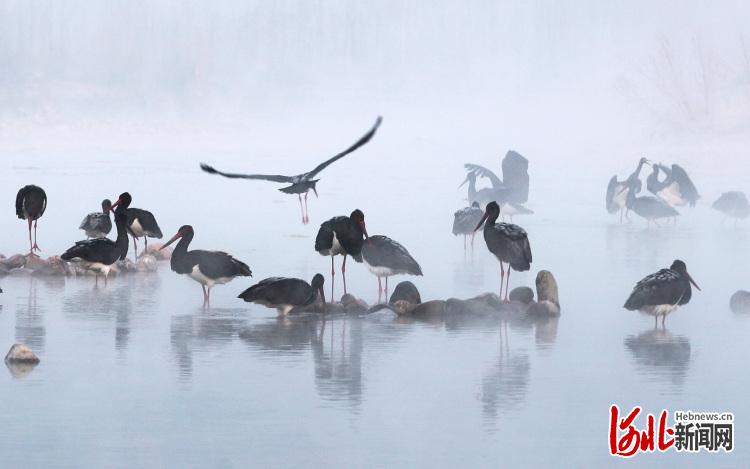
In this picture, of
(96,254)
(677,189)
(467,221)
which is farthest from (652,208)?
(96,254)

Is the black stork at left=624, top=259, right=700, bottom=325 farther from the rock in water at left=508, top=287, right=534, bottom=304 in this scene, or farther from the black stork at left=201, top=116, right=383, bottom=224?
the black stork at left=201, top=116, right=383, bottom=224

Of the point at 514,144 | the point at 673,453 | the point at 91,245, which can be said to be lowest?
the point at 673,453

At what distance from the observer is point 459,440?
1008 centimetres

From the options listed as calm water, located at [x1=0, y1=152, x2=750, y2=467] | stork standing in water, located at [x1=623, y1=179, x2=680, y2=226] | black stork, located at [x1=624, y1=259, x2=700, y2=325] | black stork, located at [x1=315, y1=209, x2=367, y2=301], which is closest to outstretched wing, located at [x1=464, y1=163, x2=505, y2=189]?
stork standing in water, located at [x1=623, y1=179, x2=680, y2=226]

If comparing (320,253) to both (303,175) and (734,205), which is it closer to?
(303,175)

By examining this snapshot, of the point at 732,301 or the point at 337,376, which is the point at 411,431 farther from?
the point at 732,301

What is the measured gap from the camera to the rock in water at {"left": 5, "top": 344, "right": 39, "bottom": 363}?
1223 cm

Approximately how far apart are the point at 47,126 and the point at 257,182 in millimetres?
28936

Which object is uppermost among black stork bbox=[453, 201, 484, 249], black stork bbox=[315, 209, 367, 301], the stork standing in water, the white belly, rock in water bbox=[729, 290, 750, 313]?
the stork standing in water

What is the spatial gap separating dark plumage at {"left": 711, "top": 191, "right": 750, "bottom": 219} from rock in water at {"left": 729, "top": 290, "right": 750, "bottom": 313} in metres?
12.3

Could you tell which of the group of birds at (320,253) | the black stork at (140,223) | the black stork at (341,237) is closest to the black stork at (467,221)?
the group of birds at (320,253)

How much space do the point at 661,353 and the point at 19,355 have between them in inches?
219

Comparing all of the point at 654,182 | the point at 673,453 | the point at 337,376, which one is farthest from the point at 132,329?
the point at 654,182

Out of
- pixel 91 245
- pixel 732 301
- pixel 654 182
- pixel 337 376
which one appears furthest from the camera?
pixel 654 182
